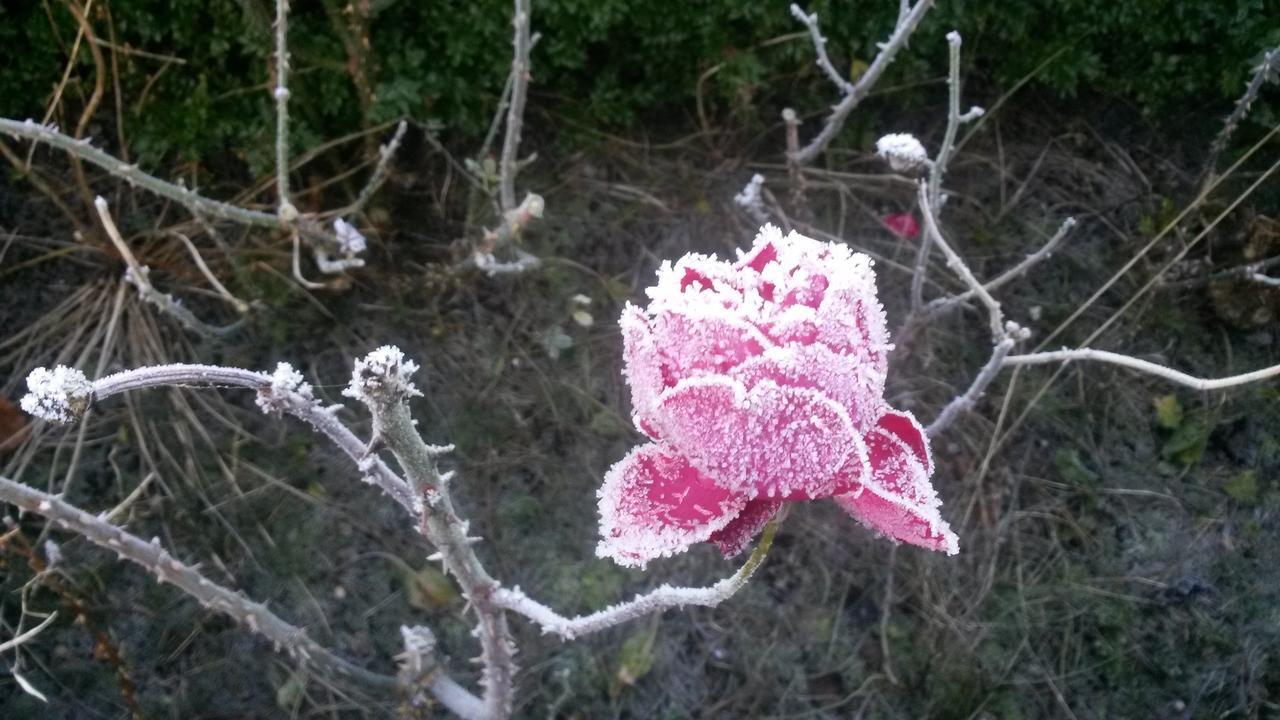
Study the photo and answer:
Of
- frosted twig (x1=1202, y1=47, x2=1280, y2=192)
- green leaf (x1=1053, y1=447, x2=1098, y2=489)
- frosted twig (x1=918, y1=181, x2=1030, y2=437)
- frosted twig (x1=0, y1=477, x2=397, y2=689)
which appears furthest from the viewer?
green leaf (x1=1053, y1=447, x2=1098, y2=489)

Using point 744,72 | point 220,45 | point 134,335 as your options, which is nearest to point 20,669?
point 134,335

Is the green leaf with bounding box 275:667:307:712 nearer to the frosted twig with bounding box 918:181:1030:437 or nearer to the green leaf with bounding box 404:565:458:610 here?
the green leaf with bounding box 404:565:458:610

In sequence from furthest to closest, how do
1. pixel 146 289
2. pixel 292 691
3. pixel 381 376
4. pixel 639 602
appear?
1. pixel 292 691
2. pixel 146 289
3. pixel 639 602
4. pixel 381 376

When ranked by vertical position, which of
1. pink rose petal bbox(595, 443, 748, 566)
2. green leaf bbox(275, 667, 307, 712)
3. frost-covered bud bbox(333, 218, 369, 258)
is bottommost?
green leaf bbox(275, 667, 307, 712)

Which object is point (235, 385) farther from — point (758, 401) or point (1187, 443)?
point (1187, 443)

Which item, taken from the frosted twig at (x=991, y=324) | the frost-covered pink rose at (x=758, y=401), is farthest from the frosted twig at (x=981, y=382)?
the frost-covered pink rose at (x=758, y=401)

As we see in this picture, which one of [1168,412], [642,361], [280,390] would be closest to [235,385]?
[280,390]

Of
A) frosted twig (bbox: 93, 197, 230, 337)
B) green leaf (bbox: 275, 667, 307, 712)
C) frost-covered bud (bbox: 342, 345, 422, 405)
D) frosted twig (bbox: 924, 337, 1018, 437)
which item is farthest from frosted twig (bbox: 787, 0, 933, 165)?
green leaf (bbox: 275, 667, 307, 712)

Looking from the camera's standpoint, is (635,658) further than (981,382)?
Yes
